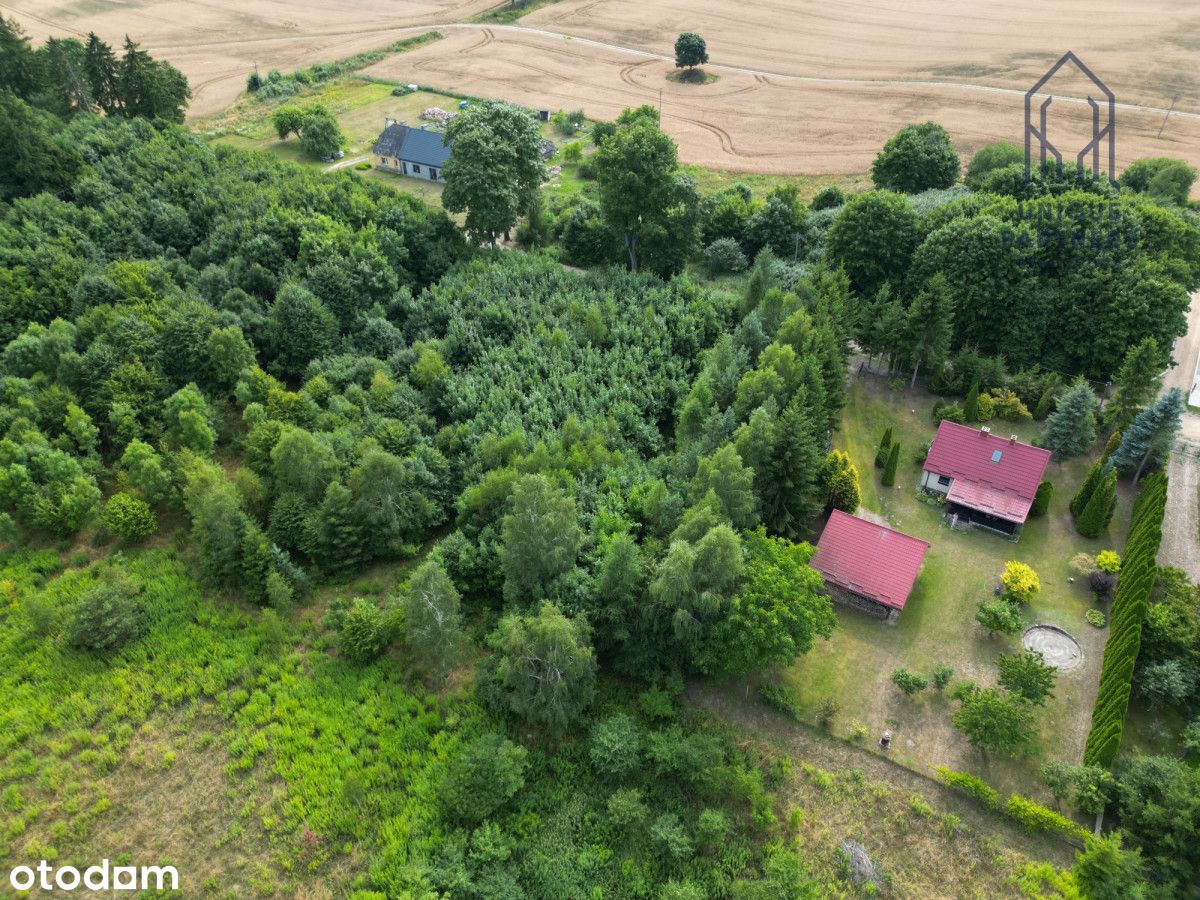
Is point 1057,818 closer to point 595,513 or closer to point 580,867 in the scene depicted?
point 580,867

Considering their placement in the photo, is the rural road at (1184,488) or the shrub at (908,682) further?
the rural road at (1184,488)

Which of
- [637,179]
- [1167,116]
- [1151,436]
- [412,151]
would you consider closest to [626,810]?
[1151,436]

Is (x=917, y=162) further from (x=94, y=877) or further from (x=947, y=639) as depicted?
(x=94, y=877)

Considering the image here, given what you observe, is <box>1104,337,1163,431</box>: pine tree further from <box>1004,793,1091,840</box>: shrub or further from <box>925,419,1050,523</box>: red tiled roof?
<box>1004,793,1091,840</box>: shrub

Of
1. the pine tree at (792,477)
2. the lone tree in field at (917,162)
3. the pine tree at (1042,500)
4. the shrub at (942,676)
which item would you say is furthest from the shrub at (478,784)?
the lone tree in field at (917,162)

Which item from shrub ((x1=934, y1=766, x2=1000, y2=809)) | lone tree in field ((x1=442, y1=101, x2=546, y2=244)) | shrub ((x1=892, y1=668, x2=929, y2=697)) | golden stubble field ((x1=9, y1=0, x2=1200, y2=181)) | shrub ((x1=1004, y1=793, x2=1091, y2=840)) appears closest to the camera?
shrub ((x1=1004, y1=793, x2=1091, y2=840))

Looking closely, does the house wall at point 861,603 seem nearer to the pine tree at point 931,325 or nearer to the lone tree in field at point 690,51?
the pine tree at point 931,325

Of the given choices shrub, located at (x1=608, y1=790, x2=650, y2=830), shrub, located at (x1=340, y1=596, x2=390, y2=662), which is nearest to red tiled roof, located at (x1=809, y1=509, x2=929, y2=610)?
shrub, located at (x1=608, y1=790, x2=650, y2=830)
